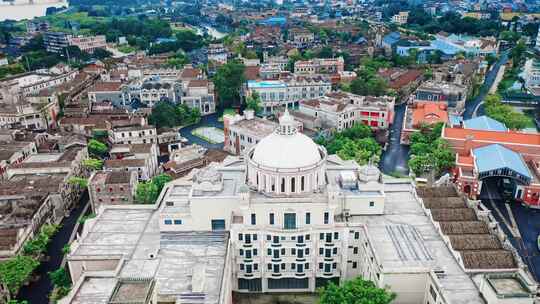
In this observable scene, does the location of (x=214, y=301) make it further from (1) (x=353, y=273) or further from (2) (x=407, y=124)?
(2) (x=407, y=124)

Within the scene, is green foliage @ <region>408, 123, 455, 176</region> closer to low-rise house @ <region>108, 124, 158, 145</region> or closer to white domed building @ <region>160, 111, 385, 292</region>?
white domed building @ <region>160, 111, 385, 292</region>

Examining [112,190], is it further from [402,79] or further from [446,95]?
[402,79]

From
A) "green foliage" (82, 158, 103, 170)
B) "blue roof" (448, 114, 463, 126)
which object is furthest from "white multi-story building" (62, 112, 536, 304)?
"blue roof" (448, 114, 463, 126)

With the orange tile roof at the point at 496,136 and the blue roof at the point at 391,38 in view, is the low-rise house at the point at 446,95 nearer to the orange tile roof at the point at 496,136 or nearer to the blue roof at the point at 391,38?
the orange tile roof at the point at 496,136

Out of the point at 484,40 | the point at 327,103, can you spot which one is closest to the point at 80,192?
the point at 327,103

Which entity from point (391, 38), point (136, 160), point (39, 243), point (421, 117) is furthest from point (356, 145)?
point (391, 38)

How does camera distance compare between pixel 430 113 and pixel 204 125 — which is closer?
pixel 430 113
